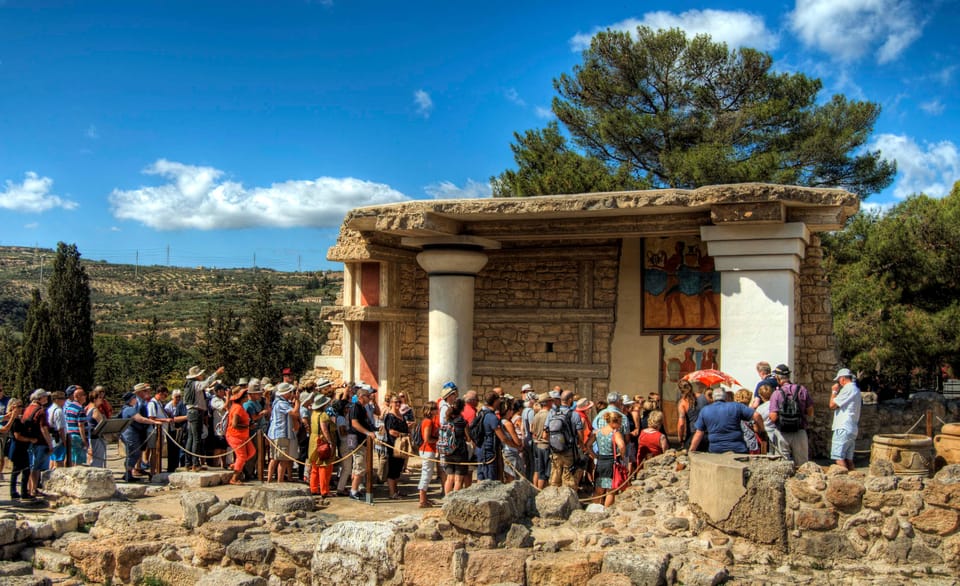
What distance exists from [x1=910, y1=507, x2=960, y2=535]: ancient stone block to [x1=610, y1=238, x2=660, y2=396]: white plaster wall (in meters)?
6.73

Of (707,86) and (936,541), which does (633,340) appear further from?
(707,86)

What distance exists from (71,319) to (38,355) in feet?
6.37

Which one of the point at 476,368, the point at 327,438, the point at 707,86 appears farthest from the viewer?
the point at 707,86

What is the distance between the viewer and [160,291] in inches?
2328

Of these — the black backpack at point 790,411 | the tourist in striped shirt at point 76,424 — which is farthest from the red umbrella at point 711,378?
the tourist in striped shirt at point 76,424

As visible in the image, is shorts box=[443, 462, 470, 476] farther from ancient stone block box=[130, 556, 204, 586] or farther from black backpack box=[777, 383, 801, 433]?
black backpack box=[777, 383, 801, 433]

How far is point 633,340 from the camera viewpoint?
13.1 metres

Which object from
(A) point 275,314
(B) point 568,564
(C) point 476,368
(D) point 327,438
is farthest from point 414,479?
(A) point 275,314

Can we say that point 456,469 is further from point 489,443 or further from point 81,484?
point 81,484

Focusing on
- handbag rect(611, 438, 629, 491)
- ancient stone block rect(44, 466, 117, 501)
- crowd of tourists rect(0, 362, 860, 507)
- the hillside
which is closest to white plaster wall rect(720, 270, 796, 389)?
crowd of tourists rect(0, 362, 860, 507)

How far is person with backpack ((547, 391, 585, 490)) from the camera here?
9000 millimetres

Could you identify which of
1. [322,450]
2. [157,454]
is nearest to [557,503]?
[322,450]

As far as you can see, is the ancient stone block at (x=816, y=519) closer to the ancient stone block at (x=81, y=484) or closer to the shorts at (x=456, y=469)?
the shorts at (x=456, y=469)

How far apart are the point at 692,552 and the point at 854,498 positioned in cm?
123
